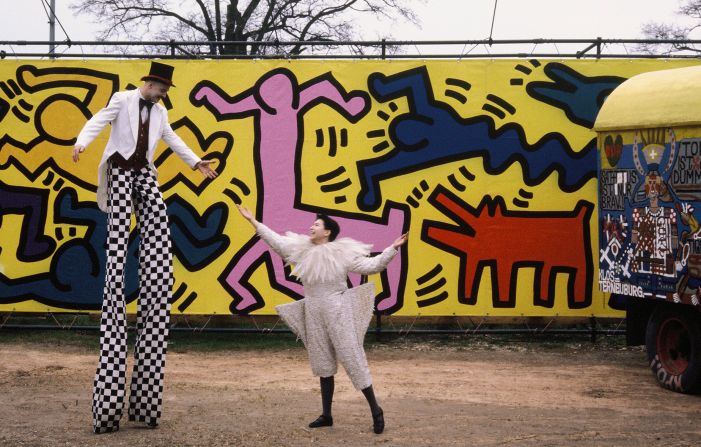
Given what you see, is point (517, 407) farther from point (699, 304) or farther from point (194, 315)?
point (194, 315)

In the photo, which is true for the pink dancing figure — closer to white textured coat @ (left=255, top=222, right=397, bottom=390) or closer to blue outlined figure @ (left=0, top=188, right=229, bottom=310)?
blue outlined figure @ (left=0, top=188, right=229, bottom=310)

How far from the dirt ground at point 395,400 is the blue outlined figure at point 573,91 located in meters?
2.44

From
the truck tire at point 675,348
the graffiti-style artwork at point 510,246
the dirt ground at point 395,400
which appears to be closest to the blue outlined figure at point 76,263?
the dirt ground at point 395,400

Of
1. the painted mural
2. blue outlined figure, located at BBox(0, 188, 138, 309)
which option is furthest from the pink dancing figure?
blue outlined figure, located at BBox(0, 188, 138, 309)

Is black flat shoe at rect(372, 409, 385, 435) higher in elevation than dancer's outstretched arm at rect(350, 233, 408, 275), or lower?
lower

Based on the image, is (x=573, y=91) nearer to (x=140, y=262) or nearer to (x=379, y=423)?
(x=379, y=423)

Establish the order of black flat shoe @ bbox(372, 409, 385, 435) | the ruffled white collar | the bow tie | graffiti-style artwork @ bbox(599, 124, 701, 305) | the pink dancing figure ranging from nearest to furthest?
1. black flat shoe @ bbox(372, 409, 385, 435)
2. the ruffled white collar
3. the bow tie
4. graffiti-style artwork @ bbox(599, 124, 701, 305)
5. the pink dancing figure

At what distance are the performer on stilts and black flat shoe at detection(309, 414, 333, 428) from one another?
3.38 ft

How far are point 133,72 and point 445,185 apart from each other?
3.46 meters

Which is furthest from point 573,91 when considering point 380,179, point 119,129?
point 119,129

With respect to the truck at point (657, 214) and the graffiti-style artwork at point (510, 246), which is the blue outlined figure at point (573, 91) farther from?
the truck at point (657, 214)

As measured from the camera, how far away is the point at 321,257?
7070 millimetres

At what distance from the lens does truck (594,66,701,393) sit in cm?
830

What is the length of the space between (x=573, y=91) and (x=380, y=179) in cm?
223
